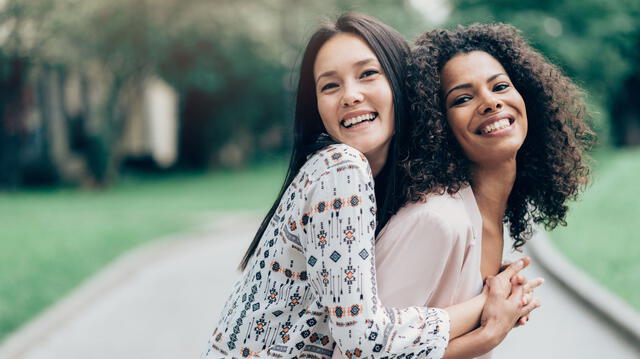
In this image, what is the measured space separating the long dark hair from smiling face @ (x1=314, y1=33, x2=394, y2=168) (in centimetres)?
2

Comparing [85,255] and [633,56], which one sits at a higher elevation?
[633,56]

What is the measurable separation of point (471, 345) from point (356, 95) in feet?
2.86

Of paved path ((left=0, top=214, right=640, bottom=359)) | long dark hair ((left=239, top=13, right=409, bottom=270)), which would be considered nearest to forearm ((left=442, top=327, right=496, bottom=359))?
long dark hair ((left=239, top=13, right=409, bottom=270))

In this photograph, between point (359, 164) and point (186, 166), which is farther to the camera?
point (186, 166)

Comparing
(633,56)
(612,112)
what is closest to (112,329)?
(633,56)

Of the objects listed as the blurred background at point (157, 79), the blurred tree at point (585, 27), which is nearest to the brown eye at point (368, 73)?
the blurred background at point (157, 79)

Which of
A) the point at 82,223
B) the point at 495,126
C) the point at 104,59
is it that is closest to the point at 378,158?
the point at 495,126

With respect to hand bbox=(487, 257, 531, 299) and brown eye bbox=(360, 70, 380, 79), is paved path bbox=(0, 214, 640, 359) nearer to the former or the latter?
hand bbox=(487, 257, 531, 299)

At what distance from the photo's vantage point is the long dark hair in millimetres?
2350

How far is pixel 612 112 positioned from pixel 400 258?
28.6m

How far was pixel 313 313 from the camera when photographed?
2.12 metres

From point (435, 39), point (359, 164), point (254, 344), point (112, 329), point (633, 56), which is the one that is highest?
point (633, 56)

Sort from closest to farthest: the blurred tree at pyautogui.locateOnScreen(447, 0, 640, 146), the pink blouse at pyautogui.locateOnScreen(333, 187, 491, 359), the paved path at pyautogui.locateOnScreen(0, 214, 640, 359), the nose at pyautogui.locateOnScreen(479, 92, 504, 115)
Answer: the pink blouse at pyautogui.locateOnScreen(333, 187, 491, 359) < the nose at pyautogui.locateOnScreen(479, 92, 504, 115) < the paved path at pyautogui.locateOnScreen(0, 214, 640, 359) < the blurred tree at pyautogui.locateOnScreen(447, 0, 640, 146)

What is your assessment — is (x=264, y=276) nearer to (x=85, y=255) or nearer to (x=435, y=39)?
(x=435, y=39)
